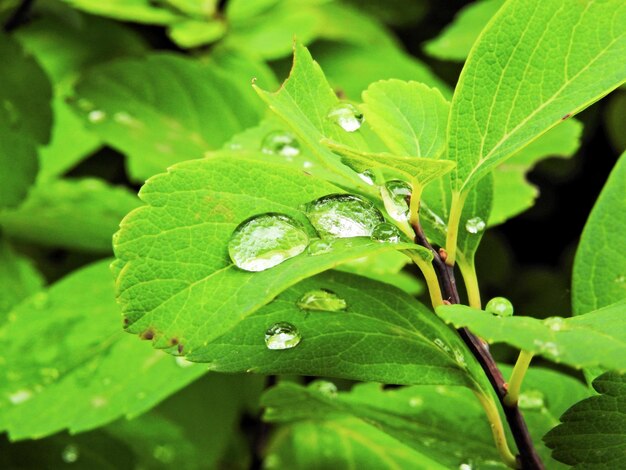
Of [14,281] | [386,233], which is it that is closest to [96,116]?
[14,281]

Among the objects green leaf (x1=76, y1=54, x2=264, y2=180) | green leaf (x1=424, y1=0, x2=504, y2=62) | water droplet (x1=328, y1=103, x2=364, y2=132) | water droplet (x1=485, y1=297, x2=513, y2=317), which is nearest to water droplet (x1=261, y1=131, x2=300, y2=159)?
water droplet (x1=328, y1=103, x2=364, y2=132)

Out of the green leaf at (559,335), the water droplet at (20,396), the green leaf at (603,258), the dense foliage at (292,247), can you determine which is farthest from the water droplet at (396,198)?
the water droplet at (20,396)

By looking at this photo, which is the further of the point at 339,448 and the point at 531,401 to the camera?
the point at 339,448

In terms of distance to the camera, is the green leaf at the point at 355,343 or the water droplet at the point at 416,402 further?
the water droplet at the point at 416,402

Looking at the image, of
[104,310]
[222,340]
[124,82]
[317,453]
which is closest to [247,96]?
[124,82]

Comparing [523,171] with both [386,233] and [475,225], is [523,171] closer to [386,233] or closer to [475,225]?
[475,225]

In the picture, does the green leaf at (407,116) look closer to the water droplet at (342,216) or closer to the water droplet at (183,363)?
the water droplet at (342,216)

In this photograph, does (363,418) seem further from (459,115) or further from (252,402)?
(252,402)

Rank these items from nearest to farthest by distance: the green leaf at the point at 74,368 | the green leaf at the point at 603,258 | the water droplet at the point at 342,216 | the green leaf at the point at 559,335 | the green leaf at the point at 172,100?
the green leaf at the point at 559,335 < the water droplet at the point at 342,216 < the green leaf at the point at 603,258 < the green leaf at the point at 74,368 < the green leaf at the point at 172,100
